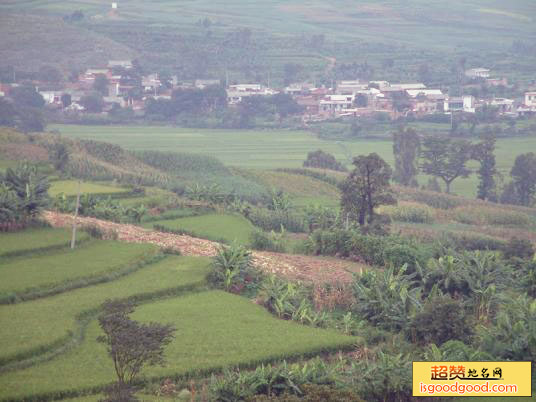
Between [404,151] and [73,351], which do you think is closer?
[73,351]

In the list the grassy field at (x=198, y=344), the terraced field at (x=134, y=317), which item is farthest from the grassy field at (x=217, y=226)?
the grassy field at (x=198, y=344)

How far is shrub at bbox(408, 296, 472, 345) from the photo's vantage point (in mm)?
16500

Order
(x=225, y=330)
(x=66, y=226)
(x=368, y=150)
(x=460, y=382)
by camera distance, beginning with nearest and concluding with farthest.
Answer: (x=460, y=382), (x=225, y=330), (x=66, y=226), (x=368, y=150)

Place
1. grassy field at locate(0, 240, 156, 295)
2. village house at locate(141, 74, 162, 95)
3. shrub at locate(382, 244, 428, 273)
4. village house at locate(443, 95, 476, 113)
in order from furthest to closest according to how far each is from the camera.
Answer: village house at locate(141, 74, 162, 95), village house at locate(443, 95, 476, 113), shrub at locate(382, 244, 428, 273), grassy field at locate(0, 240, 156, 295)

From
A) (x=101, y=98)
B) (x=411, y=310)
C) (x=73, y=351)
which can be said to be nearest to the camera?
(x=73, y=351)

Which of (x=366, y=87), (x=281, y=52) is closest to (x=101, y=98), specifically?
(x=366, y=87)

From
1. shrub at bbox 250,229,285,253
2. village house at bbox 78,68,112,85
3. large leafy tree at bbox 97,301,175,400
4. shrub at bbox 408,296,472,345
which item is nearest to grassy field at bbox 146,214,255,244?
shrub at bbox 250,229,285,253

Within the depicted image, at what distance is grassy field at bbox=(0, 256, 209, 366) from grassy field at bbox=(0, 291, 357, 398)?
15.8 inches

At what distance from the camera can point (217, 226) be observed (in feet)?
89.7

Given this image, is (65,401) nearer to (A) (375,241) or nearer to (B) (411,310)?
(B) (411,310)

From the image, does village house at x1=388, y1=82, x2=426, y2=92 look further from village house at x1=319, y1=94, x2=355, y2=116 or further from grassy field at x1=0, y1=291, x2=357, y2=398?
grassy field at x1=0, y1=291, x2=357, y2=398

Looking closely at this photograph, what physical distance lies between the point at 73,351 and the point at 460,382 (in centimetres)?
580

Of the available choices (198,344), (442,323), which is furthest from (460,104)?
(198,344)

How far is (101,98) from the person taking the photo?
80000 millimetres
